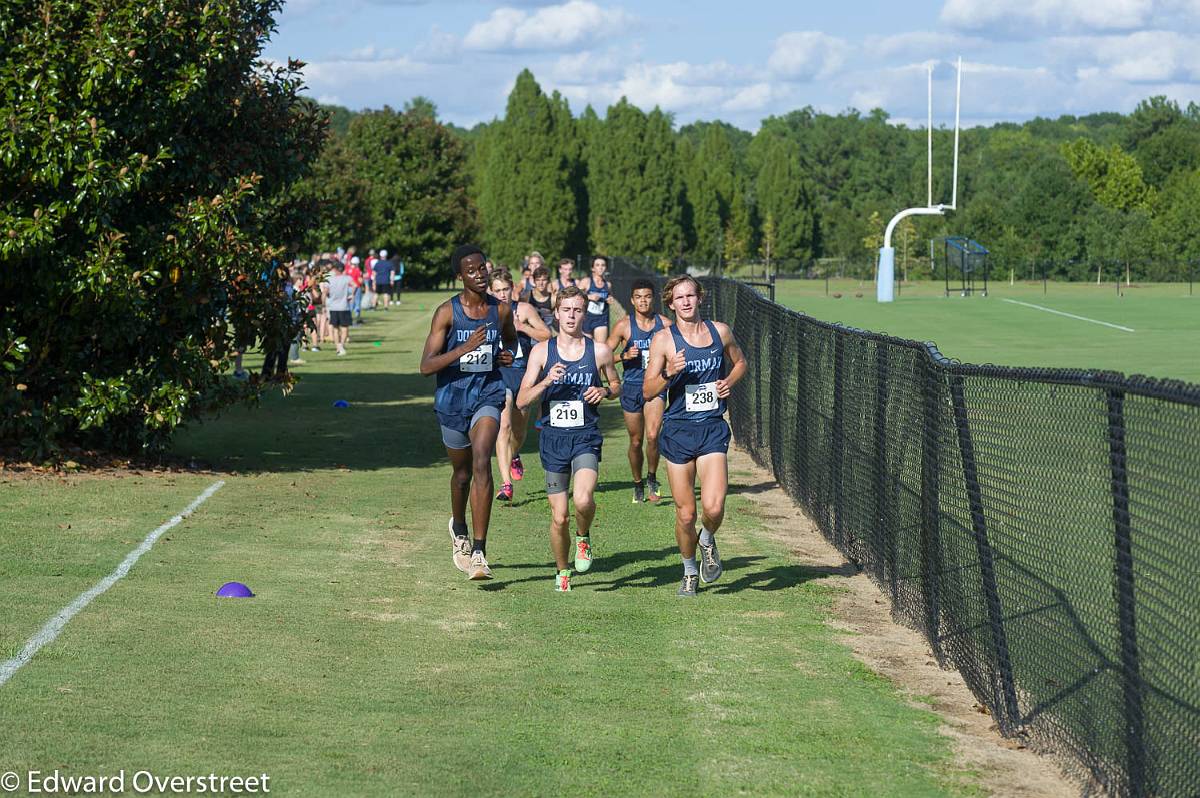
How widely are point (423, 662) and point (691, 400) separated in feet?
9.00

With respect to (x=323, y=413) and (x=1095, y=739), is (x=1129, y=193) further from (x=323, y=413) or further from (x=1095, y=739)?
(x=1095, y=739)

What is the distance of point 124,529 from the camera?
510 inches

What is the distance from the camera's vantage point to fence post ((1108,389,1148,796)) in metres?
5.96

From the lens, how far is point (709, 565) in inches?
434

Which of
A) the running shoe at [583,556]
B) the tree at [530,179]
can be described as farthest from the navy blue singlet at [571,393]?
the tree at [530,179]

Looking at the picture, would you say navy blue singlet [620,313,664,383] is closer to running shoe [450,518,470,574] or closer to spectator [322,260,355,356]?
running shoe [450,518,470,574]

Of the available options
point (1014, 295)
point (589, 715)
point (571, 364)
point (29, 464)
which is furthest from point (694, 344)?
point (1014, 295)

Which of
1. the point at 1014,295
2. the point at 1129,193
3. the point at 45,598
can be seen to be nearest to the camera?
the point at 45,598

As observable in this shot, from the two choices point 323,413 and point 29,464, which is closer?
point 29,464

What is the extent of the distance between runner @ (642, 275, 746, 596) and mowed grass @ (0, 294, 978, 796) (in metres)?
0.74

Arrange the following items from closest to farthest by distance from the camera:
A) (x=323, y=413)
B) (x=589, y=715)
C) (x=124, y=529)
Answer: (x=589, y=715), (x=124, y=529), (x=323, y=413)

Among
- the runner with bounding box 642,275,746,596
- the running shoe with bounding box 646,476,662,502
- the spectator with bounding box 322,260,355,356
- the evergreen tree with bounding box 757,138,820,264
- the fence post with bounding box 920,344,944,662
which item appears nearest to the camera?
the fence post with bounding box 920,344,944,662

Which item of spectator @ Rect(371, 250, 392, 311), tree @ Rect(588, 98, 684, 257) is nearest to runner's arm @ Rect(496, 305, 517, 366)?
spectator @ Rect(371, 250, 392, 311)

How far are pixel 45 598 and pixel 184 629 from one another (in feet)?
4.29
